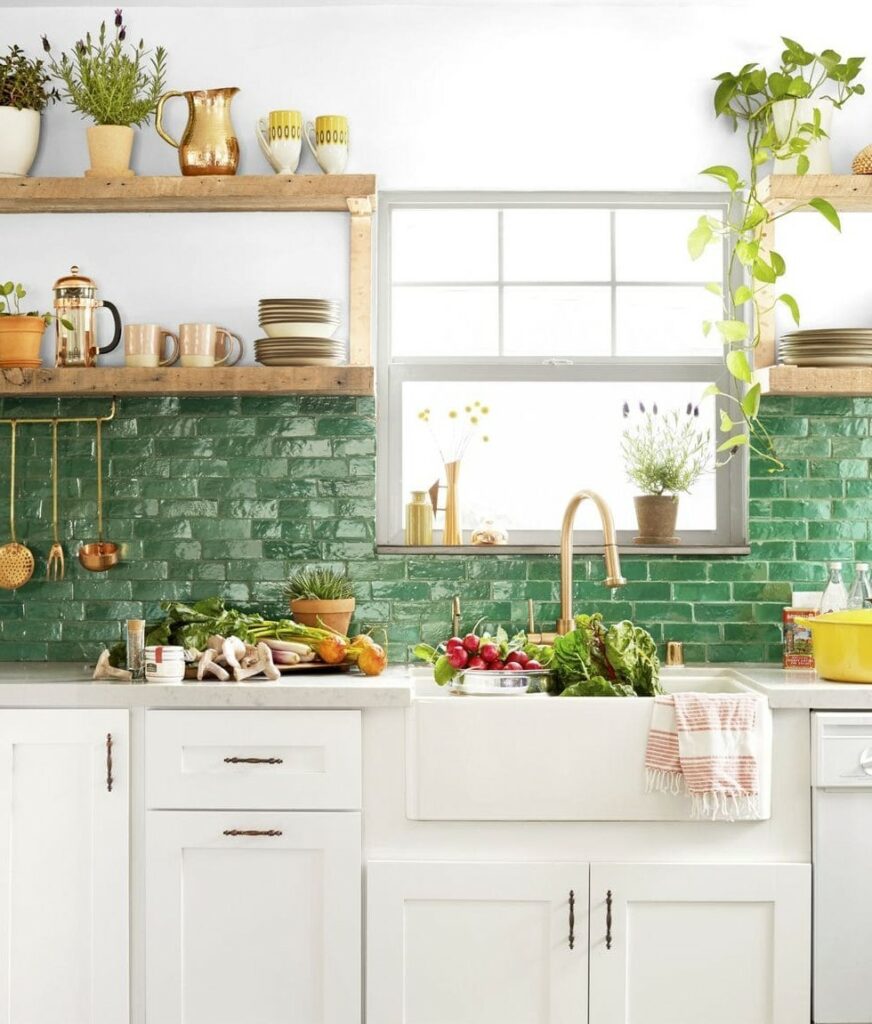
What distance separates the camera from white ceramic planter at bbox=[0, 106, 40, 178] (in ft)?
12.1

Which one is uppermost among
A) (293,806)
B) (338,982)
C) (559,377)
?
(559,377)

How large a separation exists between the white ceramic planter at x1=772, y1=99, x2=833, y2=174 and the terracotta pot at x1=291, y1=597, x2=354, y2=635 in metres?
1.87

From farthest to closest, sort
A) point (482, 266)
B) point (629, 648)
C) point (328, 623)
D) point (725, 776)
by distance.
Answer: point (482, 266), point (328, 623), point (629, 648), point (725, 776)

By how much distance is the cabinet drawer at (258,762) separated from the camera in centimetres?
310

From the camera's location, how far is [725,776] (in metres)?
3.00

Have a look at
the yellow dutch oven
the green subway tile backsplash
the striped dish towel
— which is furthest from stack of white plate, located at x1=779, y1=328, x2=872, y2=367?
the striped dish towel

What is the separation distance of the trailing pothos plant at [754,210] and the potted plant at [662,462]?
100mm

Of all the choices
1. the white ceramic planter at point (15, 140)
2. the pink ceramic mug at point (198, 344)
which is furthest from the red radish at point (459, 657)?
the white ceramic planter at point (15, 140)

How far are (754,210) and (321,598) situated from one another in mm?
1727

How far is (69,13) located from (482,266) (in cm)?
152

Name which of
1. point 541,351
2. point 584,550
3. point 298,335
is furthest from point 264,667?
point 541,351

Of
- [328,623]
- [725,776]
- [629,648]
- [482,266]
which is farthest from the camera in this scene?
[482,266]

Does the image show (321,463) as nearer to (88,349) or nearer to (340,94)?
(88,349)

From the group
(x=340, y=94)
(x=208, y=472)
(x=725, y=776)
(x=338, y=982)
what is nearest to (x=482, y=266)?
(x=340, y=94)
